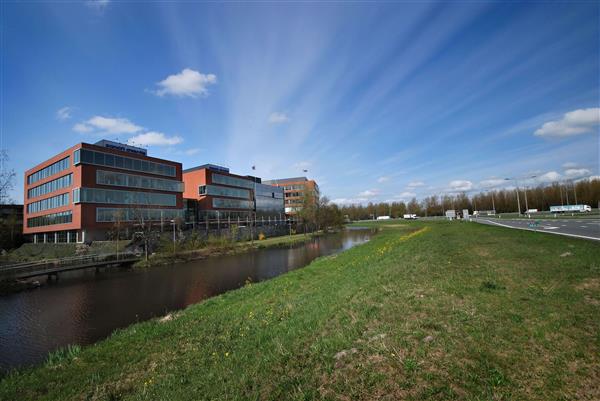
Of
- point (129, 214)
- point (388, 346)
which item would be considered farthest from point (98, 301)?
point (129, 214)

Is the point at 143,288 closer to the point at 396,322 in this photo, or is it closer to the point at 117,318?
the point at 117,318

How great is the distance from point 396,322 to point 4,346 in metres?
18.4

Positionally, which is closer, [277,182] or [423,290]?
[423,290]

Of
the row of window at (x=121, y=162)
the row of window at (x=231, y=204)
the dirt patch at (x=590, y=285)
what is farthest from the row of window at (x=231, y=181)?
the dirt patch at (x=590, y=285)

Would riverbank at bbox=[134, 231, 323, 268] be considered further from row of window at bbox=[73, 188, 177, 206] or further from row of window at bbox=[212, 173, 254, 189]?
row of window at bbox=[212, 173, 254, 189]

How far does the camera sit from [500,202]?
422ft

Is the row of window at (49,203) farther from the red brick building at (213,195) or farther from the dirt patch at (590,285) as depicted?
the dirt patch at (590,285)

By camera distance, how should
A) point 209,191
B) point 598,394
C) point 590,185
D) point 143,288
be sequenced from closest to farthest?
point 598,394 < point 143,288 < point 209,191 < point 590,185

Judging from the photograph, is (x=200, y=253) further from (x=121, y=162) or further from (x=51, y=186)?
(x=51, y=186)

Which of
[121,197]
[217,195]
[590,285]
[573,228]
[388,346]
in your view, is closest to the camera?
[388,346]

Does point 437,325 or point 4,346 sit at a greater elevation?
point 437,325

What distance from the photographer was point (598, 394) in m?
3.86

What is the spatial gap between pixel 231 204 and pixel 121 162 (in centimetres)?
2938

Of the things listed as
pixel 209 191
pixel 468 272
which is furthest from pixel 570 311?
pixel 209 191
